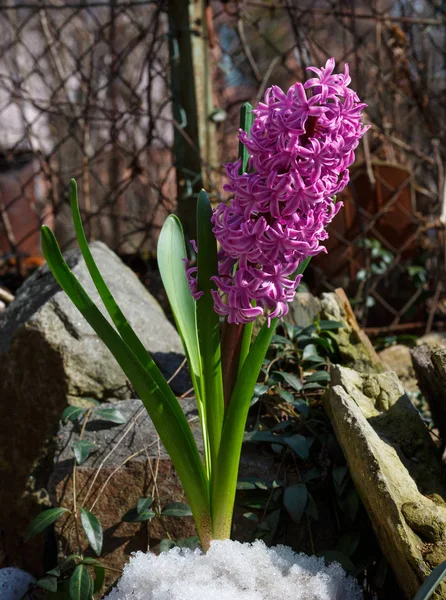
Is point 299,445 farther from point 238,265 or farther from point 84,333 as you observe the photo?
point 84,333

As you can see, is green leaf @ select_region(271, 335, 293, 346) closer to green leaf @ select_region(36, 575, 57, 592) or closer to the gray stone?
the gray stone

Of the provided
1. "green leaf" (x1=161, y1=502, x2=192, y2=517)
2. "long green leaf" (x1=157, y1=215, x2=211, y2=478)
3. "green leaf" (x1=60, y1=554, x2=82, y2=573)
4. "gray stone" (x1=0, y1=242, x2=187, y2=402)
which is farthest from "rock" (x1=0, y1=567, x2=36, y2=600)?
"long green leaf" (x1=157, y1=215, x2=211, y2=478)

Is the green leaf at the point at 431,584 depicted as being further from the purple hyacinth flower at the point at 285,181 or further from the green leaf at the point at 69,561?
the green leaf at the point at 69,561

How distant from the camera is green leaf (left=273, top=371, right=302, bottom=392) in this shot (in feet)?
5.60

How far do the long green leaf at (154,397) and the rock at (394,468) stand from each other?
1.00ft

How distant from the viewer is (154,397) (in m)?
1.21

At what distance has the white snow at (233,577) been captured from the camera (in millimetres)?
1161

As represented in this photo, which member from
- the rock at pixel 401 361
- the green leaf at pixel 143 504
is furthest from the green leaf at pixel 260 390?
the rock at pixel 401 361

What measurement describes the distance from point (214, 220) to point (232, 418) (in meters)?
0.36

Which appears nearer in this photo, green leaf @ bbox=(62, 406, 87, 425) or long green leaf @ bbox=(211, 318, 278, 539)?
long green leaf @ bbox=(211, 318, 278, 539)

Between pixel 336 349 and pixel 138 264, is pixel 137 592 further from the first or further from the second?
pixel 138 264

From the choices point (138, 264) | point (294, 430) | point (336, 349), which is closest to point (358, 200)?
point (138, 264)

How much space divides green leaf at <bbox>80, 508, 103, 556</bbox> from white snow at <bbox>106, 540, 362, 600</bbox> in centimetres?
13

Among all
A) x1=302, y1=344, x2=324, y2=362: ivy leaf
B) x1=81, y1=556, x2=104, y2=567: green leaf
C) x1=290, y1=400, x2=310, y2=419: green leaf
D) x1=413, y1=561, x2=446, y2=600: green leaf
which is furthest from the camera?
x1=302, y1=344, x2=324, y2=362: ivy leaf
